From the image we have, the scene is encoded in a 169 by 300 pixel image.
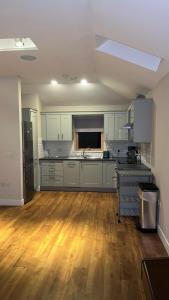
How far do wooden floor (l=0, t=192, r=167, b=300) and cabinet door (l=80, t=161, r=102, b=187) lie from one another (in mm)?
1465

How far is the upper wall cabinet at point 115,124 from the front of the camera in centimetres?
664

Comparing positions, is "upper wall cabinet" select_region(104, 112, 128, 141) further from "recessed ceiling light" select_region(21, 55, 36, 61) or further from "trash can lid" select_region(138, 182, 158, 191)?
"recessed ceiling light" select_region(21, 55, 36, 61)

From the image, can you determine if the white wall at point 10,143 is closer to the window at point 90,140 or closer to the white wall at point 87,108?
the white wall at point 87,108

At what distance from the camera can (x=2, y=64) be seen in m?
4.04

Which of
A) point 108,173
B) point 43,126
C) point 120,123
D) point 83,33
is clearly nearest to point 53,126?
point 43,126

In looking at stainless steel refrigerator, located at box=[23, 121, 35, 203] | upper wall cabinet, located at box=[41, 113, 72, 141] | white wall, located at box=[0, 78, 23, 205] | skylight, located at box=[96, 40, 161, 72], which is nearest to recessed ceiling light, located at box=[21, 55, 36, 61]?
skylight, located at box=[96, 40, 161, 72]

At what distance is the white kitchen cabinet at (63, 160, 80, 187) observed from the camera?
255 inches

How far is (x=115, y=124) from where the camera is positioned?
21.9 ft

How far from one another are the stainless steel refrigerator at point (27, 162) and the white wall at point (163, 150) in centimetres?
284

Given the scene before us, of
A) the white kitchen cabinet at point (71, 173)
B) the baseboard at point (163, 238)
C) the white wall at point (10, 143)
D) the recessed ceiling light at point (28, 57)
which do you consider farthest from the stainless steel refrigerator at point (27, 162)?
the baseboard at point (163, 238)

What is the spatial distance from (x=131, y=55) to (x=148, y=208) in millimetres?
2292

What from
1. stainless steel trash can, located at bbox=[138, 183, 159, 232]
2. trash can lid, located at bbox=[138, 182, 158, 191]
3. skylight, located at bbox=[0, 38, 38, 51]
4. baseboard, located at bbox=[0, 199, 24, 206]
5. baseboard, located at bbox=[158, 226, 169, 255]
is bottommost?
baseboard, located at bbox=[158, 226, 169, 255]

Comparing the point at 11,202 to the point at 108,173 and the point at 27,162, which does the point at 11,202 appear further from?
the point at 108,173

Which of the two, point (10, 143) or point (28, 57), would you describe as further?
point (10, 143)
